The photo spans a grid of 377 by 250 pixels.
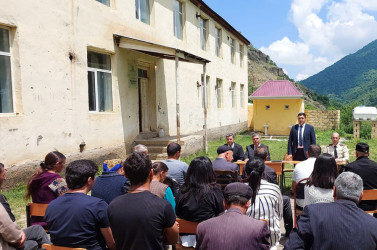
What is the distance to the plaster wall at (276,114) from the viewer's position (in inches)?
839

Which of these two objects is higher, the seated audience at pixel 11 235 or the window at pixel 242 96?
the window at pixel 242 96

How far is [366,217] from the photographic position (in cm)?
205

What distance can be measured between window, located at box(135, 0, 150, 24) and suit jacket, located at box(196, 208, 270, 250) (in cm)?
1000

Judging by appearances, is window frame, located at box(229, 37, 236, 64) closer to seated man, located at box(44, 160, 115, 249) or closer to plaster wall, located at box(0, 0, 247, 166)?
plaster wall, located at box(0, 0, 247, 166)

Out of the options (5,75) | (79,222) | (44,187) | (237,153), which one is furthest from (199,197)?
(5,75)

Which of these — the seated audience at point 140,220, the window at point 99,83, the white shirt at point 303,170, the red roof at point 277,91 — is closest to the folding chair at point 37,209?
the seated audience at point 140,220

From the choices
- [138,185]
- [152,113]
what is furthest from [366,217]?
[152,113]

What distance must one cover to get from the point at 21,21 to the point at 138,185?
5918 millimetres

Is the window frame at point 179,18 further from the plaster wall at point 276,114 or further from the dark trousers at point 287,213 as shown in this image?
the dark trousers at point 287,213

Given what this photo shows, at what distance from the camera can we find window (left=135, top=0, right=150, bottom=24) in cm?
1090

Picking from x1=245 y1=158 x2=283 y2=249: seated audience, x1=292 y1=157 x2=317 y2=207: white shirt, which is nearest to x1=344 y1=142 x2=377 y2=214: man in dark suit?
x1=292 y1=157 x2=317 y2=207: white shirt

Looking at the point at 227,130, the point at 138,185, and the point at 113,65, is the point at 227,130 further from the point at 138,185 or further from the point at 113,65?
the point at 138,185

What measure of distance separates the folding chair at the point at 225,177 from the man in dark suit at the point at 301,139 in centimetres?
303

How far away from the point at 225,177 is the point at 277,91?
18.5m
